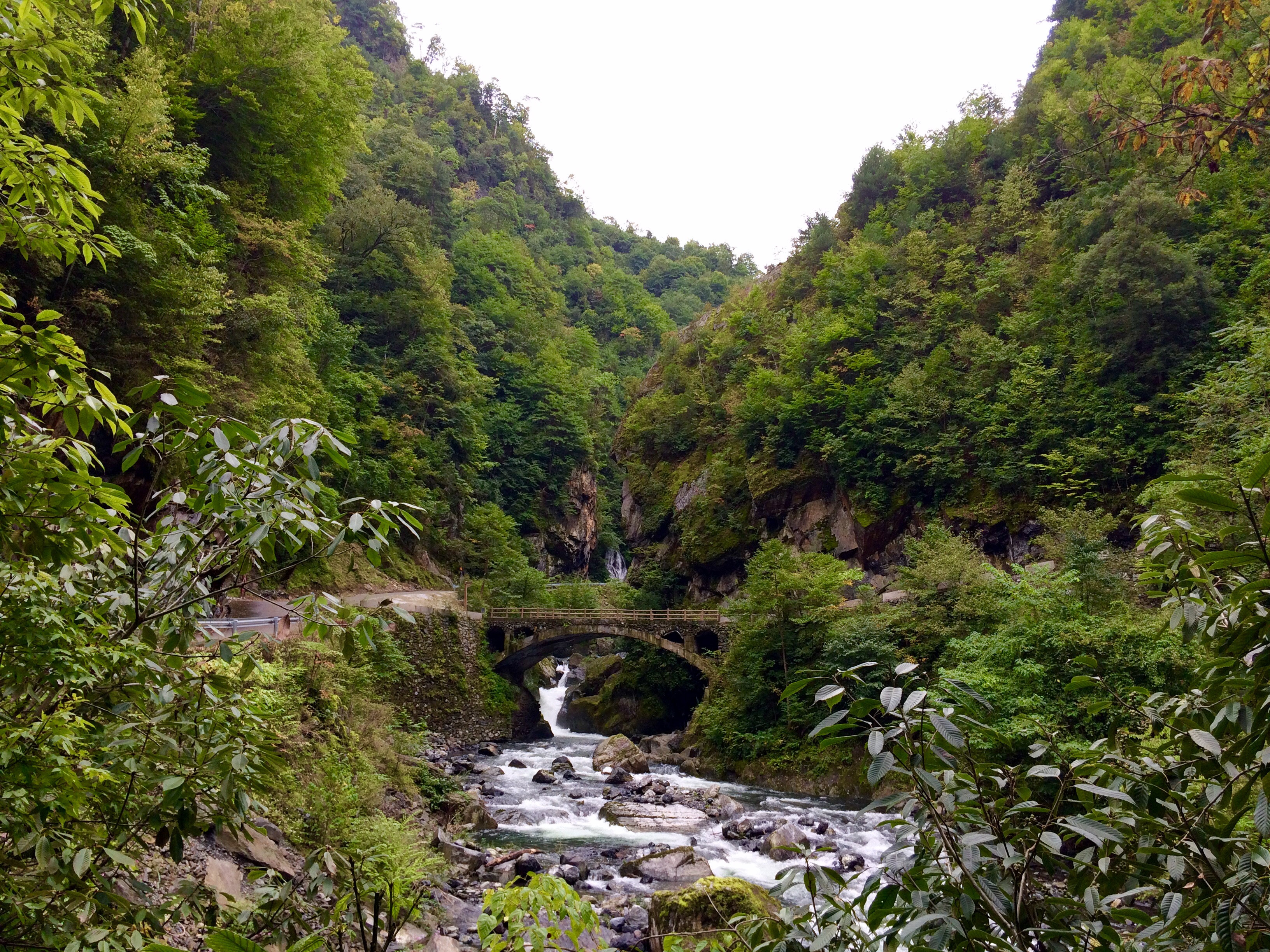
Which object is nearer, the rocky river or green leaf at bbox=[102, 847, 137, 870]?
green leaf at bbox=[102, 847, 137, 870]

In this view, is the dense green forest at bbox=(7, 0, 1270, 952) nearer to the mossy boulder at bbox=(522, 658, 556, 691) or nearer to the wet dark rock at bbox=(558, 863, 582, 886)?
the wet dark rock at bbox=(558, 863, 582, 886)

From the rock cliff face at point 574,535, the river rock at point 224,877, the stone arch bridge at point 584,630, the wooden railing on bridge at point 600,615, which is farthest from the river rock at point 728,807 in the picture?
the rock cliff face at point 574,535

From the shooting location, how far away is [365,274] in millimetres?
31547

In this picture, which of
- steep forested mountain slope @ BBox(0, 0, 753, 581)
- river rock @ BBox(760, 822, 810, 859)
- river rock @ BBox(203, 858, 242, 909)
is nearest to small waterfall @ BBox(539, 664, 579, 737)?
steep forested mountain slope @ BBox(0, 0, 753, 581)

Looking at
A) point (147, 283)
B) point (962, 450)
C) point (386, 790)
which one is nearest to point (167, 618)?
point (386, 790)

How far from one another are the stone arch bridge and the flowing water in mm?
6542

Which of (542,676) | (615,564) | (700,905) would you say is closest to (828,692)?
(700,905)

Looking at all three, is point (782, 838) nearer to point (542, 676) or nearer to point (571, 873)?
point (571, 873)

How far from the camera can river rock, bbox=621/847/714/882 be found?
9.92 m

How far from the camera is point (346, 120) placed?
18.9 m

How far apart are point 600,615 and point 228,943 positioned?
989 inches

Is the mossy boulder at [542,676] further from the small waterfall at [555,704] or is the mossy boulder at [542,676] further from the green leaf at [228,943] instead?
the green leaf at [228,943]

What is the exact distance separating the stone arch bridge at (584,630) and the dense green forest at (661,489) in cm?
137

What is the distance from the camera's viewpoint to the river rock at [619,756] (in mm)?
18484
